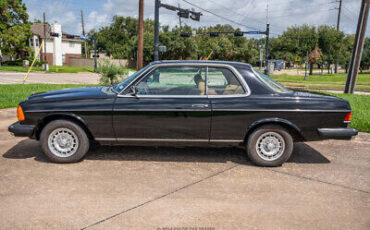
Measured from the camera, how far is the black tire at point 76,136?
4621mm

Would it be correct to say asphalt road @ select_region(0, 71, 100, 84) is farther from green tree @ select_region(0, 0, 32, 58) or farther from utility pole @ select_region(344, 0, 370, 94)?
green tree @ select_region(0, 0, 32, 58)

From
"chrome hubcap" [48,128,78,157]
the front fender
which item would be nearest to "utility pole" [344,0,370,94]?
the front fender

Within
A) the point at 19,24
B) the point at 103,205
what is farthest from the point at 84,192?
the point at 19,24

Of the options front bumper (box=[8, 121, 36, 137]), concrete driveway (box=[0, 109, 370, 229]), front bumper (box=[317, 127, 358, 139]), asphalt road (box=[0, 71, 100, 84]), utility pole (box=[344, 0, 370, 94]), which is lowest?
concrete driveway (box=[0, 109, 370, 229])

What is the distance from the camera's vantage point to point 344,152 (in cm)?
566

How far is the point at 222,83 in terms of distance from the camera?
15.7ft

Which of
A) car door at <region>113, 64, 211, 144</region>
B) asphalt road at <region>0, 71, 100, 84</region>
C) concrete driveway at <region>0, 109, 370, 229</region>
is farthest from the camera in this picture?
asphalt road at <region>0, 71, 100, 84</region>

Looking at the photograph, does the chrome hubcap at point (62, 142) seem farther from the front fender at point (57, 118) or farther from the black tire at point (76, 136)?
the front fender at point (57, 118)

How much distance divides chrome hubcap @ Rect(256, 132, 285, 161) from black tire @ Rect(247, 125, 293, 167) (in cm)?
2

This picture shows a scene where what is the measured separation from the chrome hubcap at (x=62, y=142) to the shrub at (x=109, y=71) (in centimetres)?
1116

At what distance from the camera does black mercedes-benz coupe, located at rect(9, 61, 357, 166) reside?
15.0 feet

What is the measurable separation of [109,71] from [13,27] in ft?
116

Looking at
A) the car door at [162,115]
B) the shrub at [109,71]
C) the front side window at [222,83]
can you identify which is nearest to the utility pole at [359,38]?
the shrub at [109,71]

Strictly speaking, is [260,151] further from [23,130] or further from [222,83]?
[23,130]
